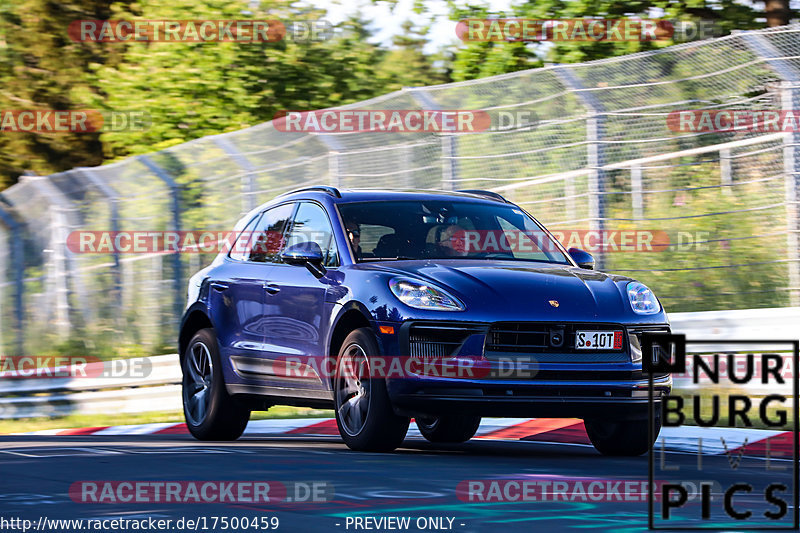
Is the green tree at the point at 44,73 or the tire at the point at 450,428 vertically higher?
the green tree at the point at 44,73

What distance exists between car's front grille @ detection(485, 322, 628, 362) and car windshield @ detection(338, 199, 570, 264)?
3.75ft

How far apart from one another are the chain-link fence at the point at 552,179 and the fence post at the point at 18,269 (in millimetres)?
68

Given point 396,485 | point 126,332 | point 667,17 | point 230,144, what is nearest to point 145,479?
point 396,485

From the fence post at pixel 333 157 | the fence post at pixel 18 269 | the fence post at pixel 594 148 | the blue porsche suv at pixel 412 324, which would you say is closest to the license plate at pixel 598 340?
the blue porsche suv at pixel 412 324

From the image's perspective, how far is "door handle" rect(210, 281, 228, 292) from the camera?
11.0 metres

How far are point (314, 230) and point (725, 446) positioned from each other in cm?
379

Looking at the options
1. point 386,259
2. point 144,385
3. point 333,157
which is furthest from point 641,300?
point 144,385

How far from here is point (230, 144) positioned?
16.2 m

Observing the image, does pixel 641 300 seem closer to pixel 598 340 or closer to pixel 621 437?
pixel 598 340

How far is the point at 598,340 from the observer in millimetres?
8852

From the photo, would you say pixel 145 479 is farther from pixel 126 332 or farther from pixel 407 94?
pixel 126 332

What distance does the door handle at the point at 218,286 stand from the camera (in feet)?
36.0

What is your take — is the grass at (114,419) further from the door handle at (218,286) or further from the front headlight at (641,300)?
the front headlight at (641,300)

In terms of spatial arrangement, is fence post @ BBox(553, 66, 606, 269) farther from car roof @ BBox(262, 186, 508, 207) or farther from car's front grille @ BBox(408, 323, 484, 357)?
car's front grille @ BBox(408, 323, 484, 357)
